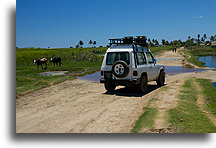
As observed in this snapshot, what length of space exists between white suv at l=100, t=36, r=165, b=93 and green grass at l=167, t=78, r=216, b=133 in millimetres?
2204

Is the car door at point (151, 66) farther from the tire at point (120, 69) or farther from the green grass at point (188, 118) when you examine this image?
the green grass at point (188, 118)

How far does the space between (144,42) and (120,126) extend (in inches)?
260

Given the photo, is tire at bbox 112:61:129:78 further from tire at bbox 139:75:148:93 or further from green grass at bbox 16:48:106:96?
green grass at bbox 16:48:106:96

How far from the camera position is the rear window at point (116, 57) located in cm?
1185

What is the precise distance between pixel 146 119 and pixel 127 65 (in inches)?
161

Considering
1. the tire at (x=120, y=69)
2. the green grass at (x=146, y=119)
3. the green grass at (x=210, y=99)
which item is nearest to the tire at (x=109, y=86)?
the tire at (x=120, y=69)

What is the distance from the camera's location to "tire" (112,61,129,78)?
37.2ft

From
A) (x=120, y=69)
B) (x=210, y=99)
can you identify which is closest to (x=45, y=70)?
(x=120, y=69)

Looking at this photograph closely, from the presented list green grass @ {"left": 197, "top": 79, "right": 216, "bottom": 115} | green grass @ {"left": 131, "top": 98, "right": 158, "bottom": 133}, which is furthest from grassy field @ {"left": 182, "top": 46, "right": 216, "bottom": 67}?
green grass @ {"left": 131, "top": 98, "right": 158, "bottom": 133}

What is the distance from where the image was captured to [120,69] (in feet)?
37.6

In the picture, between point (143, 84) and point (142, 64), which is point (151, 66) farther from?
point (143, 84)

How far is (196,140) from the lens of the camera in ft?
21.1

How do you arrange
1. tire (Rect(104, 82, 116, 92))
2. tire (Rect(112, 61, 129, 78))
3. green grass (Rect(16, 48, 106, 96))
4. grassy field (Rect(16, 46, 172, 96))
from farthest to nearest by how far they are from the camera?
1. green grass (Rect(16, 48, 106, 96))
2. grassy field (Rect(16, 46, 172, 96))
3. tire (Rect(104, 82, 116, 92))
4. tire (Rect(112, 61, 129, 78))

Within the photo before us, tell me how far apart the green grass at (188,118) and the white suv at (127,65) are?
7.23 feet
